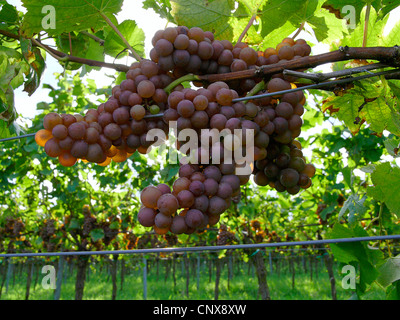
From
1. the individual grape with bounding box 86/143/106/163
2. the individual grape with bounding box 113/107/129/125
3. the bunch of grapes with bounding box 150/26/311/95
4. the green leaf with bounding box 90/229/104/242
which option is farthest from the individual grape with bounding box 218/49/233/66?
the green leaf with bounding box 90/229/104/242

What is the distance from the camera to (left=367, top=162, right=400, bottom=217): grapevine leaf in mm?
1179

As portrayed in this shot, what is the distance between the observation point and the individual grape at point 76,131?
0.85m

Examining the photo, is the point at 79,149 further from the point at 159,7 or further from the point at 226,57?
the point at 159,7

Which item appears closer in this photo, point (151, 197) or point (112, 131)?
point (151, 197)

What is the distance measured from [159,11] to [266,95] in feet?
2.05

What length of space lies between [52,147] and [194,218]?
1.30ft

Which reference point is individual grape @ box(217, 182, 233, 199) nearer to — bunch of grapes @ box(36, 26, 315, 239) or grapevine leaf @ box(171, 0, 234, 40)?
bunch of grapes @ box(36, 26, 315, 239)

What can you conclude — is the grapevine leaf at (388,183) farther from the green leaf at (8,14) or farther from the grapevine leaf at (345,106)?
the green leaf at (8,14)

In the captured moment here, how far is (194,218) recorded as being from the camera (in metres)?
0.73

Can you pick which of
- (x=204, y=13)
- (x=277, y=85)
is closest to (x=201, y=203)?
(x=277, y=85)

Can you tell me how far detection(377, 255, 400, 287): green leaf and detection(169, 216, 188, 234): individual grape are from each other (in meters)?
0.89

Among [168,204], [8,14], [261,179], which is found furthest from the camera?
[8,14]

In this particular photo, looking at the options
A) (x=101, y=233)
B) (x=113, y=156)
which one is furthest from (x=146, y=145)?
(x=101, y=233)
